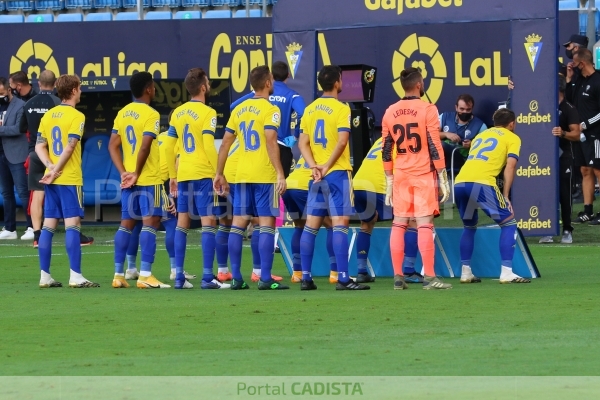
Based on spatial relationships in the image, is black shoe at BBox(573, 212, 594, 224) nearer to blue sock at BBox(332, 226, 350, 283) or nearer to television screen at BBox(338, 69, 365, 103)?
television screen at BBox(338, 69, 365, 103)

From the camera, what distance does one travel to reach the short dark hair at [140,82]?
35.5 feet

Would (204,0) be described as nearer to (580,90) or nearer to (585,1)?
(585,1)

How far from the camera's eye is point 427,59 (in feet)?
69.5

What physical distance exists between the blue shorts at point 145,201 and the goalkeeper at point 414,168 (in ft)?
7.26

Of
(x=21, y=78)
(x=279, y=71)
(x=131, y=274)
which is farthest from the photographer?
(x=21, y=78)

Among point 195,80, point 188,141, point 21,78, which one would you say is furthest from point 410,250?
point 21,78

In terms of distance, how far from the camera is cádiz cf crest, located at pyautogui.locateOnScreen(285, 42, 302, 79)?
52.3ft

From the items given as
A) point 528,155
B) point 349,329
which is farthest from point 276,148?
point 528,155

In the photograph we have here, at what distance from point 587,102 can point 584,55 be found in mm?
753

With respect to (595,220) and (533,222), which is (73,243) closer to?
(533,222)

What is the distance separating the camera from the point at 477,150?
11.2 metres

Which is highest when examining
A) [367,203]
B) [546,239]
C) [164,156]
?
[164,156]

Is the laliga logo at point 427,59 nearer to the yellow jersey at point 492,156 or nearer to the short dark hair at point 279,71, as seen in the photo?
the short dark hair at point 279,71

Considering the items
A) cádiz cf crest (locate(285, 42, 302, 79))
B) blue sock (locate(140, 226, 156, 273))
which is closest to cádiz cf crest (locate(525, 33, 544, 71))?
cádiz cf crest (locate(285, 42, 302, 79))
